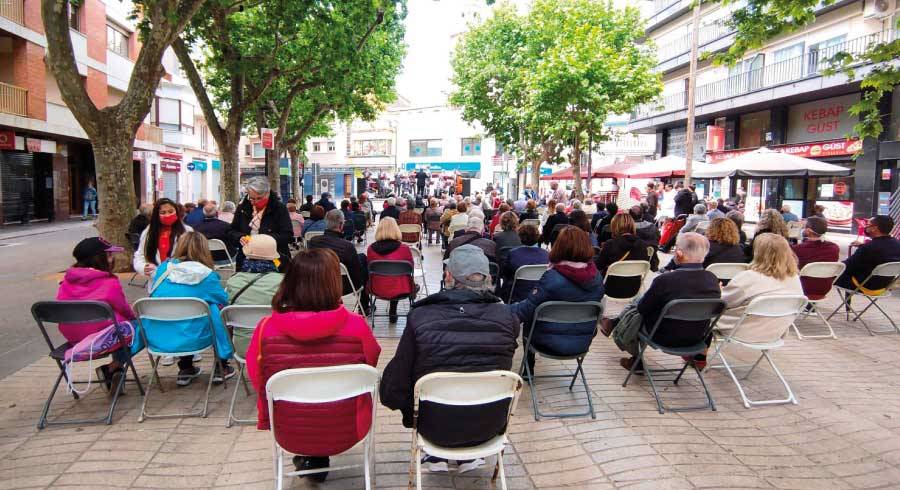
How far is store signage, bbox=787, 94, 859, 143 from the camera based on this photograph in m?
21.0

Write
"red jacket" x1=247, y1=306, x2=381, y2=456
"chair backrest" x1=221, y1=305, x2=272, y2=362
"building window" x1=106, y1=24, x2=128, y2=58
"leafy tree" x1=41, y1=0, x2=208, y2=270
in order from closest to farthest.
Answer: "red jacket" x1=247, y1=306, x2=381, y2=456 → "chair backrest" x1=221, y1=305, x2=272, y2=362 → "leafy tree" x1=41, y1=0, x2=208, y2=270 → "building window" x1=106, y1=24, x2=128, y2=58

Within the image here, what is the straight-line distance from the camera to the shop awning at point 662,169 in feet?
53.0

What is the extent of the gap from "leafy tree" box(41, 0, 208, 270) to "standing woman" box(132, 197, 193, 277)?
3696 millimetres

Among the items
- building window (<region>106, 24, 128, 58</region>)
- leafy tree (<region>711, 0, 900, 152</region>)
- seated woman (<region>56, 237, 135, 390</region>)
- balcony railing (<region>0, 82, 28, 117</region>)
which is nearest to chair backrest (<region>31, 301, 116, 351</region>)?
seated woman (<region>56, 237, 135, 390</region>)

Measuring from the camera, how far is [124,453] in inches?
142

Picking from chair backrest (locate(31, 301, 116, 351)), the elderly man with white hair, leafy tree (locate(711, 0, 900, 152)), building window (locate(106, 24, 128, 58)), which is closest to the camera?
chair backrest (locate(31, 301, 116, 351))

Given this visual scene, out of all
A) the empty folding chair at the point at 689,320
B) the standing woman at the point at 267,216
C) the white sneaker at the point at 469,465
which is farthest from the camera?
the standing woman at the point at 267,216

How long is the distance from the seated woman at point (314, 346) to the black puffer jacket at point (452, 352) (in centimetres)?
19

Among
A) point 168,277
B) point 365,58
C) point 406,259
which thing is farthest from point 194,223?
point 365,58

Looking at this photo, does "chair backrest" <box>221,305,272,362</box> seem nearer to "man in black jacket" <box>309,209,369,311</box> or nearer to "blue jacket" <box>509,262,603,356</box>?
"blue jacket" <box>509,262,603,356</box>

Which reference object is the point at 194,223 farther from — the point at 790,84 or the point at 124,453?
the point at 790,84

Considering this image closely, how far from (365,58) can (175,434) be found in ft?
50.9

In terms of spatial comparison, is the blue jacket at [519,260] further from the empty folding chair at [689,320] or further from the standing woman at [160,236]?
the standing woman at [160,236]

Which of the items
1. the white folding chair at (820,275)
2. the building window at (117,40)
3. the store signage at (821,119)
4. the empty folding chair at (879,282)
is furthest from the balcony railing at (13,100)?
the store signage at (821,119)
